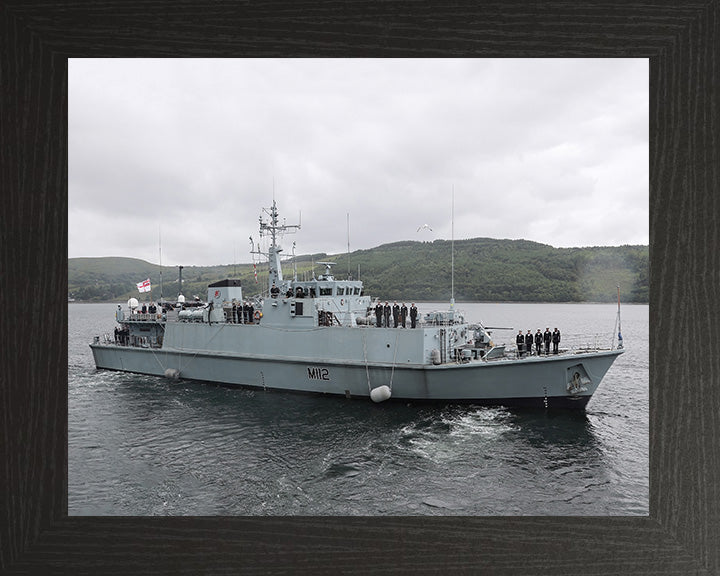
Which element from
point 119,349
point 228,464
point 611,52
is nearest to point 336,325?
point 228,464

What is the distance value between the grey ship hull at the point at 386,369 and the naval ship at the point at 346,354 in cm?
2

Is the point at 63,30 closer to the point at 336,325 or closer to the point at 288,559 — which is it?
the point at 288,559

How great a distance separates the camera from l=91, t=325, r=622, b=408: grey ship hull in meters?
9.60

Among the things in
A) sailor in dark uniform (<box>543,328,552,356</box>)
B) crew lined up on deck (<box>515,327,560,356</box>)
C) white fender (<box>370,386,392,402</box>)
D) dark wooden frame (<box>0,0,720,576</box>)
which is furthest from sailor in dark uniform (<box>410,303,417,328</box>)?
dark wooden frame (<box>0,0,720,576</box>)

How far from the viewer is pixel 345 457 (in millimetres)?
7328

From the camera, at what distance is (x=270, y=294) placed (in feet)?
39.8

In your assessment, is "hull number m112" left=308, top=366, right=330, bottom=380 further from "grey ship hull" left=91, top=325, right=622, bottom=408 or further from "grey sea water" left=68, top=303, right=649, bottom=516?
"grey sea water" left=68, top=303, right=649, bottom=516

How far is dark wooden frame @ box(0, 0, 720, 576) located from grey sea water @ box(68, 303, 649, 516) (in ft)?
6.04

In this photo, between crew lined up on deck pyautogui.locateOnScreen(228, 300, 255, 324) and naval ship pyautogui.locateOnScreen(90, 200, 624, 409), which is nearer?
naval ship pyautogui.locateOnScreen(90, 200, 624, 409)

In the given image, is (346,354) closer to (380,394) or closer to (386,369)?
(386,369)

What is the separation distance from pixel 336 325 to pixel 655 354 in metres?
9.21

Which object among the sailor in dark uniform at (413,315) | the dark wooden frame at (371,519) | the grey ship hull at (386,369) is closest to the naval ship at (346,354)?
the grey ship hull at (386,369)

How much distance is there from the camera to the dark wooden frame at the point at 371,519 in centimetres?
180

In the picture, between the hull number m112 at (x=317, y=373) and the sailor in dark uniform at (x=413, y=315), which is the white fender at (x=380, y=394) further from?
the sailor in dark uniform at (x=413, y=315)
